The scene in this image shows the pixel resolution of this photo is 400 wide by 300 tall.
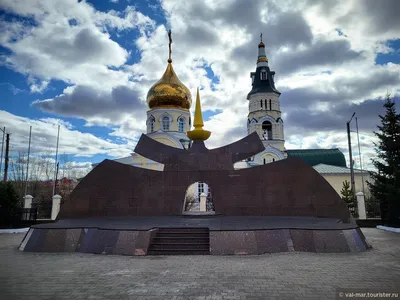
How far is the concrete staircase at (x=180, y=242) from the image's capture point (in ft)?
25.2

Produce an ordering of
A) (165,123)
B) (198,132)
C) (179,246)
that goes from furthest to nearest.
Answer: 1. (165,123)
2. (198,132)
3. (179,246)

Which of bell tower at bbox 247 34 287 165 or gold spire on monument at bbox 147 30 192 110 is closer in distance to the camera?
gold spire on monument at bbox 147 30 192 110

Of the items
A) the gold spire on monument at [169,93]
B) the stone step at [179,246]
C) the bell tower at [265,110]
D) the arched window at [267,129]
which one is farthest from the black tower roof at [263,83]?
the stone step at [179,246]

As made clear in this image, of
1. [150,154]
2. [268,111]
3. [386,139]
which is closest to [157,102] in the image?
[268,111]

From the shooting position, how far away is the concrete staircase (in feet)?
25.2

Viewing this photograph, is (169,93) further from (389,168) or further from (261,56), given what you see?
(389,168)

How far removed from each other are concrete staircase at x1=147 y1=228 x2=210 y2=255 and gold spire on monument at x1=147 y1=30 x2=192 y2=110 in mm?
24969

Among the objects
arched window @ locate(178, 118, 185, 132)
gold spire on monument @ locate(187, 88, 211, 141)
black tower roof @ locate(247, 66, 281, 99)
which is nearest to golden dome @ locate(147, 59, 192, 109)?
arched window @ locate(178, 118, 185, 132)

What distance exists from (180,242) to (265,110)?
31691 millimetres

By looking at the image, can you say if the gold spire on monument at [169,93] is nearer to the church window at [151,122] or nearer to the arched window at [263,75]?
the church window at [151,122]

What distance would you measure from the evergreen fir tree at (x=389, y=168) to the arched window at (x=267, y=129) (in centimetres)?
2347

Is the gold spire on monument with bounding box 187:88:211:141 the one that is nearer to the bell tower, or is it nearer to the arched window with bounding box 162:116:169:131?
the arched window with bounding box 162:116:169:131

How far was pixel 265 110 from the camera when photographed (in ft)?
123

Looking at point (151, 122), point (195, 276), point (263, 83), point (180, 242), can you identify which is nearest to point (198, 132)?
point (180, 242)
